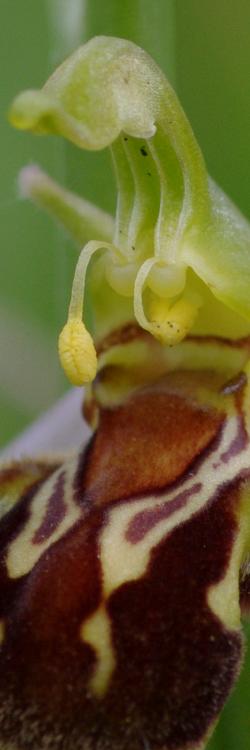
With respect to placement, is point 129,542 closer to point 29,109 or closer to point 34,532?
point 34,532

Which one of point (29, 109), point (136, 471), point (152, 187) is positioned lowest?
point (136, 471)

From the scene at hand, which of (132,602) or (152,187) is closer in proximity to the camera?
(132,602)

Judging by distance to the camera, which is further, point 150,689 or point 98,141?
point 98,141

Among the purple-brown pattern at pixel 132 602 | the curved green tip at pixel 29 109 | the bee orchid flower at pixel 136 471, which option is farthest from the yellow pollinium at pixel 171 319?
the curved green tip at pixel 29 109

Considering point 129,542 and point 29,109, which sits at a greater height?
point 29,109

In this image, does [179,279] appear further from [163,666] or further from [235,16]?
[235,16]

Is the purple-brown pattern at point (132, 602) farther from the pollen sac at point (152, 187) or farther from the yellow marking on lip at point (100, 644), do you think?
the pollen sac at point (152, 187)

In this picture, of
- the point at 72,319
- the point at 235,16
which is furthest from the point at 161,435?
the point at 235,16

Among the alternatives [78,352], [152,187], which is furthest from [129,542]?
[152,187]
